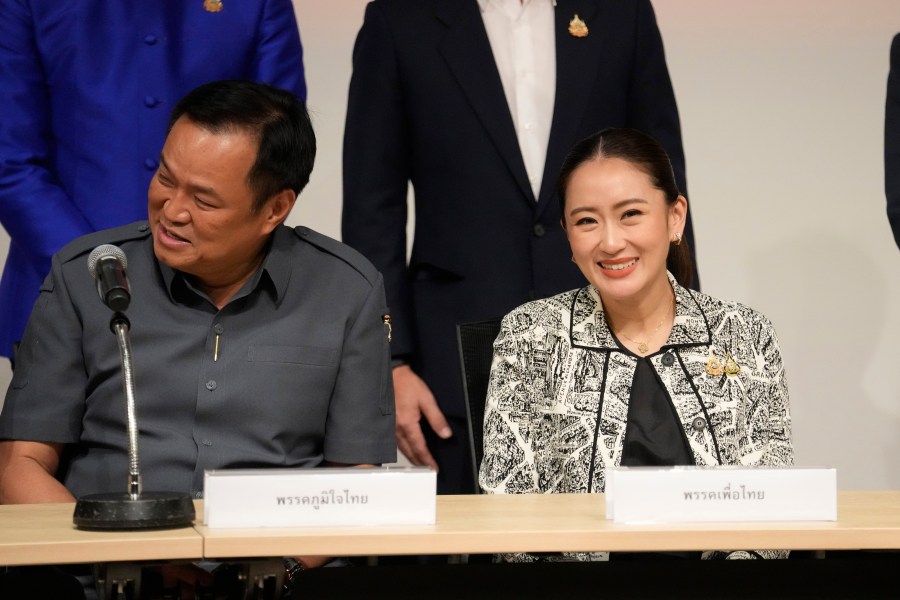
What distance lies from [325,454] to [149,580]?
57 cm

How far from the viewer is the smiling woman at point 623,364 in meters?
2.33

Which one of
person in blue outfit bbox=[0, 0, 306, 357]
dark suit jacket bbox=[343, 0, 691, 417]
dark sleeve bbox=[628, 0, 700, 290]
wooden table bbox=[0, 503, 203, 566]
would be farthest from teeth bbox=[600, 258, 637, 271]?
wooden table bbox=[0, 503, 203, 566]

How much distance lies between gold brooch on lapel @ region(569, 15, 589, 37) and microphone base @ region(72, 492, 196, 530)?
1.61 m

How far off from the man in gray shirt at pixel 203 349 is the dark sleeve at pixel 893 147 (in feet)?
4.10

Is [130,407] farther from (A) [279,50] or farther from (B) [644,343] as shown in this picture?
(A) [279,50]

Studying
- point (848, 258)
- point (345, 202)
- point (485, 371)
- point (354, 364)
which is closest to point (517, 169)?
point (345, 202)

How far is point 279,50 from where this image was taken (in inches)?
111

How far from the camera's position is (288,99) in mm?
2354

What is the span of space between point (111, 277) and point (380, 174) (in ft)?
3.74

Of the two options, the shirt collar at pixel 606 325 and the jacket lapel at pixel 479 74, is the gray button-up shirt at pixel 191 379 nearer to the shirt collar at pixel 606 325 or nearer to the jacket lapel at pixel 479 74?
the shirt collar at pixel 606 325

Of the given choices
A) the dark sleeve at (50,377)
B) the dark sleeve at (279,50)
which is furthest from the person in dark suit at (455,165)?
the dark sleeve at (50,377)

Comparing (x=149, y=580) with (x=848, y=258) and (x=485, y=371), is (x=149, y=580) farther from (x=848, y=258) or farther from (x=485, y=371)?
(x=848, y=258)

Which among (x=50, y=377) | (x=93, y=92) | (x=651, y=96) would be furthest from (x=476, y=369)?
(x=93, y=92)

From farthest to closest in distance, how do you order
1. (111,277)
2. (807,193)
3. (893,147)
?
1. (807,193)
2. (893,147)
3. (111,277)
